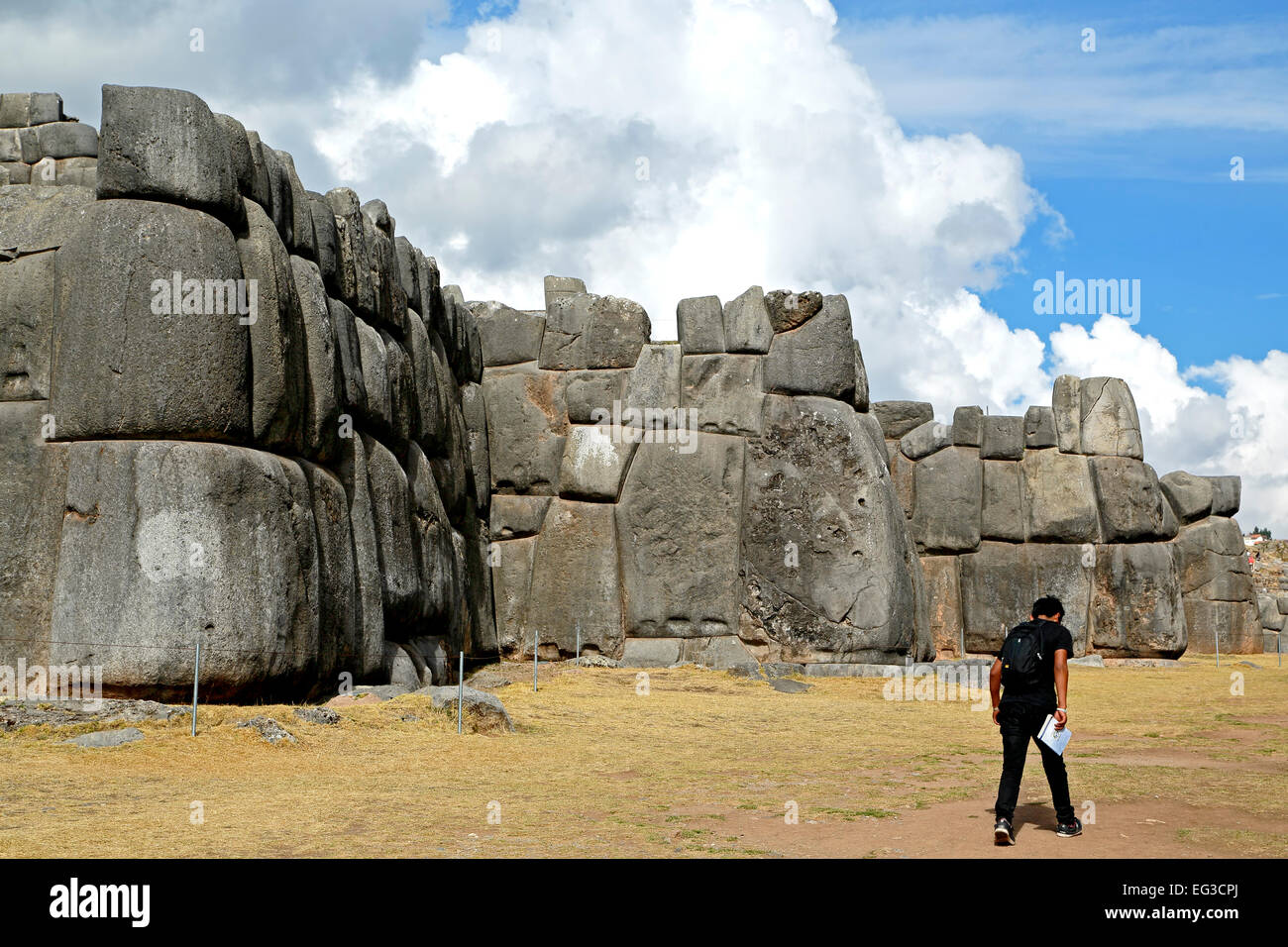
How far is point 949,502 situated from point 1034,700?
793 inches

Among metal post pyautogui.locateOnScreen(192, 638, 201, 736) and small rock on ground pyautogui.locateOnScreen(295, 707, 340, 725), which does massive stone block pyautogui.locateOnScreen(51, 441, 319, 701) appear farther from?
small rock on ground pyautogui.locateOnScreen(295, 707, 340, 725)

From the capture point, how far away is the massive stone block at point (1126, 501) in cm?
2781

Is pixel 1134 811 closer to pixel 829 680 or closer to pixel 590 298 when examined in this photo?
pixel 829 680

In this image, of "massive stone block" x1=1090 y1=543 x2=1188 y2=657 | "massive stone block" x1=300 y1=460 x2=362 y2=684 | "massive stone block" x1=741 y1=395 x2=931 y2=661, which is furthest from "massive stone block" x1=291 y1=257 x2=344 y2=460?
"massive stone block" x1=1090 y1=543 x2=1188 y2=657

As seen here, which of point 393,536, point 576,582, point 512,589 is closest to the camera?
point 393,536

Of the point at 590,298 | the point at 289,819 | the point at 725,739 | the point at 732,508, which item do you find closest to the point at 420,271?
the point at 590,298

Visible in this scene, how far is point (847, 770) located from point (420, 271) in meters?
12.3

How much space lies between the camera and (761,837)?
8.20 meters

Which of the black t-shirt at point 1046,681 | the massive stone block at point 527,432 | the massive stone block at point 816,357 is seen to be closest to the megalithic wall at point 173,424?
the massive stone block at point 527,432

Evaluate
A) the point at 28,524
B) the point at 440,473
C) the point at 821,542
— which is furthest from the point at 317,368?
the point at 821,542

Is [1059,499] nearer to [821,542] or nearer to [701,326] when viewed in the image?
[821,542]

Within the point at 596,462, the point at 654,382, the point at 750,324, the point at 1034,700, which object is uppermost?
the point at 750,324

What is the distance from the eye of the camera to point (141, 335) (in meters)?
13.2

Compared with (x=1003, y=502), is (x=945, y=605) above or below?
below
